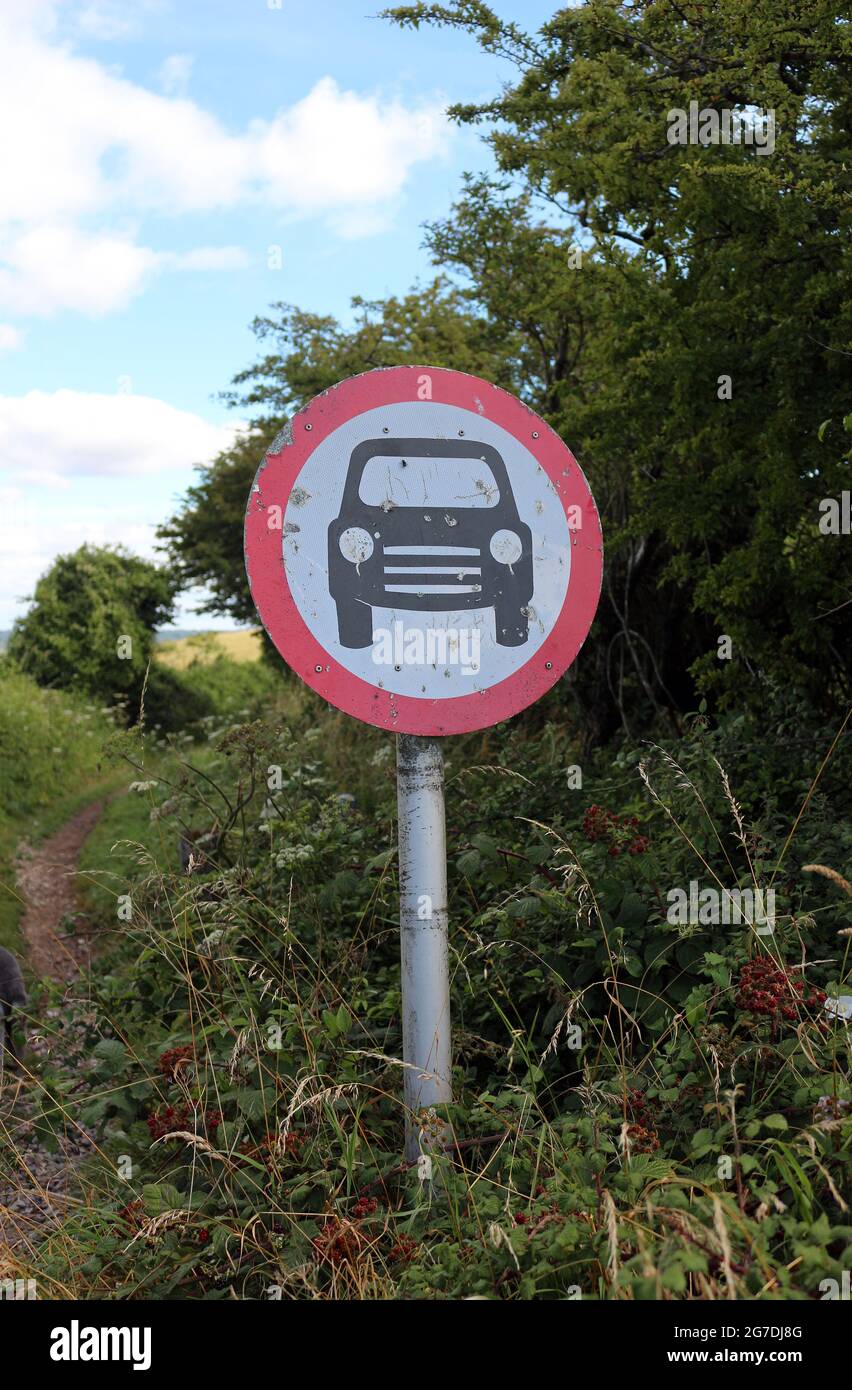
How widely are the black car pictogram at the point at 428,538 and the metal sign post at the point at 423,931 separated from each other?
0.32 meters

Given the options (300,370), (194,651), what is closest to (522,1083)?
(300,370)

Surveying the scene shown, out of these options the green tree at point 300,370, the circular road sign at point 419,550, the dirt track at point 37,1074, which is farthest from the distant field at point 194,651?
the circular road sign at point 419,550

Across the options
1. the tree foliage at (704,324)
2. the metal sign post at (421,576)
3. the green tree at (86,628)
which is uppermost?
the green tree at (86,628)

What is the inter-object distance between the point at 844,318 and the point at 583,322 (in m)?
4.10

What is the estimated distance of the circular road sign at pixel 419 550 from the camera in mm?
2371

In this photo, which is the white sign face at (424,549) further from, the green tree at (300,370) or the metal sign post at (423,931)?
the green tree at (300,370)

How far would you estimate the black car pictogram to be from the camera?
2391 mm

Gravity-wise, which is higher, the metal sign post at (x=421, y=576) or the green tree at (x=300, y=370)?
the green tree at (x=300, y=370)

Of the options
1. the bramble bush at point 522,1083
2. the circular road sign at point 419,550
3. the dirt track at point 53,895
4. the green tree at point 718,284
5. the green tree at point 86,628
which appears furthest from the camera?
the green tree at point 86,628

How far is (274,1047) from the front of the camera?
2.69 metres

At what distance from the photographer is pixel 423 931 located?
2434 millimetres

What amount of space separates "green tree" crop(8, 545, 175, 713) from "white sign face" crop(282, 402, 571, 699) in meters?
16.0
